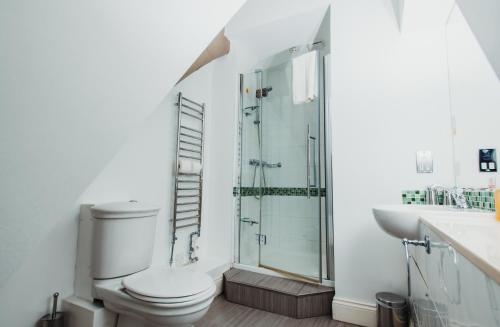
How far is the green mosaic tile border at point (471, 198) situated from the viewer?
120cm

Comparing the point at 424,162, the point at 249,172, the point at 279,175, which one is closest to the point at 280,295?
the point at 279,175

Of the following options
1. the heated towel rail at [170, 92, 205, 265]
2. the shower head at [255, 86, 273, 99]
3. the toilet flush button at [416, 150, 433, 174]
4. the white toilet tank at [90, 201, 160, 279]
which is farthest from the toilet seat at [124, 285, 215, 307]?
the shower head at [255, 86, 273, 99]

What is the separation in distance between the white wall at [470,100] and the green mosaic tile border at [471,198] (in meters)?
0.05

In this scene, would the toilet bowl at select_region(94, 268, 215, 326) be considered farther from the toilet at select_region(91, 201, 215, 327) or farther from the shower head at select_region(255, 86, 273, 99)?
the shower head at select_region(255, 86, 273, 99)

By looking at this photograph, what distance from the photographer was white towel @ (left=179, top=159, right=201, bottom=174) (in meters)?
2.10

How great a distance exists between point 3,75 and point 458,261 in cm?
112

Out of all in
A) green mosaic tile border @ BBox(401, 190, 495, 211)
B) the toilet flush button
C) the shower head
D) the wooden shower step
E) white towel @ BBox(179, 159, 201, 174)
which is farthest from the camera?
the shower head

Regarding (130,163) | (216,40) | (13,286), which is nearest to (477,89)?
(216,40)

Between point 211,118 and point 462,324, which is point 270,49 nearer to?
point 211,118

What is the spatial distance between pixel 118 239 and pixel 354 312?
1601 mm

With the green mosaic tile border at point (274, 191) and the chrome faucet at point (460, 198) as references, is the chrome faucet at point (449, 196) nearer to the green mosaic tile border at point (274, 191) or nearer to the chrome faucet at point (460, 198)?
the chrome faucet at point (460, 198)

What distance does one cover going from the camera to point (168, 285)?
1.32 metres

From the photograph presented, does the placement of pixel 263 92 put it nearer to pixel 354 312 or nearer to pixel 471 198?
pixel 471 198

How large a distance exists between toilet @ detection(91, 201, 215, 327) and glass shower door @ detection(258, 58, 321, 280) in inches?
40.8
